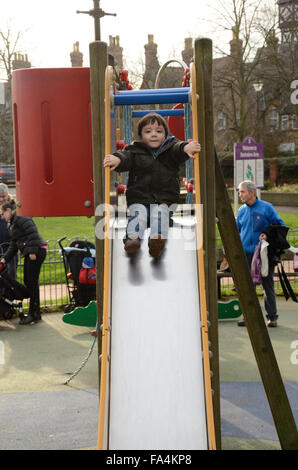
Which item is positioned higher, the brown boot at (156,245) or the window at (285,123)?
the window at (285,123)

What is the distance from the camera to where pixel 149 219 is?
439cm

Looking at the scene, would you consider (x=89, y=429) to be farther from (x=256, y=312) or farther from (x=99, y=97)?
(x=99, y=97)

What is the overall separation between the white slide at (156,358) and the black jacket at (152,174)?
0.67 meters

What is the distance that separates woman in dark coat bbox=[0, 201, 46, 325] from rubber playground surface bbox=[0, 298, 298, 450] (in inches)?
26.4

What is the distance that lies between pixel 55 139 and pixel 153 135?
179cm

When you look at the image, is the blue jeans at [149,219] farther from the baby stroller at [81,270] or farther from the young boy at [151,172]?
the baby stroller at [81,270]

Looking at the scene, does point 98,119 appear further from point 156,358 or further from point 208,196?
point 156,358

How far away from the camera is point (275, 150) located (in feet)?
127

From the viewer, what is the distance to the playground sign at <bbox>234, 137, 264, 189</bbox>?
537 inches

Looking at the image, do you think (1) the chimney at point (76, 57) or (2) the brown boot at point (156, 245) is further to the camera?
(1) the chimney at point (76, 57)

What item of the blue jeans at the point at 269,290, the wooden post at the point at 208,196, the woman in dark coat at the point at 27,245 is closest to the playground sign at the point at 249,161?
the blue jeans at the point at 269,290

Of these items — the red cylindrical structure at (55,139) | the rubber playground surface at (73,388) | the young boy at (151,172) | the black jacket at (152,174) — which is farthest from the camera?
the red cylindrical structure at (55,139)

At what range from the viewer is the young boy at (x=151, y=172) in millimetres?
4230

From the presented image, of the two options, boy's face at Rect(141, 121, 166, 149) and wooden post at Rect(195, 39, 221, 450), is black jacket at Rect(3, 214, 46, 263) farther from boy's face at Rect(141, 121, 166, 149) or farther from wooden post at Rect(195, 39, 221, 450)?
wooden post at Rect(195, 39, 221, 450)
